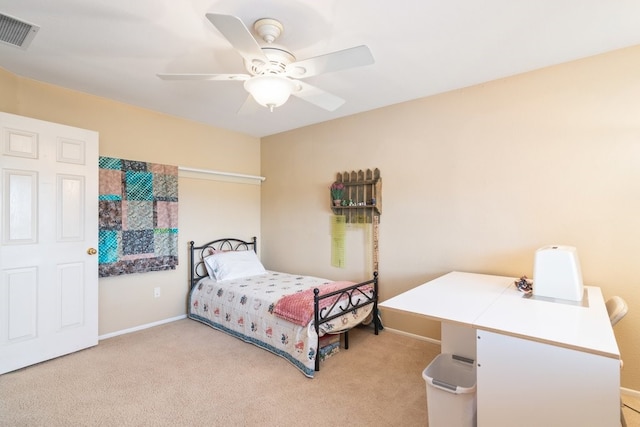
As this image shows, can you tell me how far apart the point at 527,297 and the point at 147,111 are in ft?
12.7

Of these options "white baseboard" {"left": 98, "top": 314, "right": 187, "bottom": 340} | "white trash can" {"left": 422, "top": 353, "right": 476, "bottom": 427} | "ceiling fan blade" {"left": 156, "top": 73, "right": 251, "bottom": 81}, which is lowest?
"white baseboard" {"left": 98, "top": 314, "right": 187, "bottom": 340}

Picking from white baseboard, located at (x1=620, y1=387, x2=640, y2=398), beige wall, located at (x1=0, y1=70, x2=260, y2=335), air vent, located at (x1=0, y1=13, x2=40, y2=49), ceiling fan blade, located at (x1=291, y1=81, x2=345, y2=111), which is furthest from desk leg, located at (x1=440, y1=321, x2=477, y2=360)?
air vent, located at (x1=0, y1=13, x2=40, y2=49)

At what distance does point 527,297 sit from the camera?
1894 mm

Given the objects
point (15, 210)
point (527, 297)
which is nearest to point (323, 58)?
point (527, 297)

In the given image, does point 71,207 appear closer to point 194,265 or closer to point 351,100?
point 194,265

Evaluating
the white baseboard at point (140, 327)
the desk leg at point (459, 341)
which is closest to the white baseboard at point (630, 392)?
the desk leg at point (459, 341)

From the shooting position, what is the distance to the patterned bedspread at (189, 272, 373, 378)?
247 cm

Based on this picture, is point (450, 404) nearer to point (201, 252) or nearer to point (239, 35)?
point (239, 35)

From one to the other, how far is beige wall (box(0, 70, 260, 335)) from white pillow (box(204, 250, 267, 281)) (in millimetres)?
348

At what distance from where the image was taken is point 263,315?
111 inches

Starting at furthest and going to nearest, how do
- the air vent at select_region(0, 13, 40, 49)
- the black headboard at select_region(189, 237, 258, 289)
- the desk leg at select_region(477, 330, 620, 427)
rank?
the black headboard at select_region(189, 237, 258, 289) < the air vent at select_region(0, 13, 40, 49) < the desk leg at select_region(477, 330, 620, 427)

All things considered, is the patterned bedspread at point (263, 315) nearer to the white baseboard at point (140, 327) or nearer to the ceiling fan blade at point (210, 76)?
the white baseboard at point (140, 327)

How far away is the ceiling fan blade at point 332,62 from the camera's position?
153 centimetres

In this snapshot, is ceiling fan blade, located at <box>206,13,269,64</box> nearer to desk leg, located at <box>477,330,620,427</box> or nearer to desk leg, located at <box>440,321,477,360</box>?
desk leg, located at <box>477,330,620,427</box>
